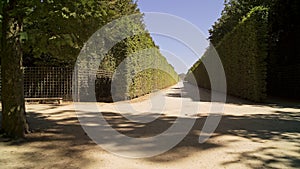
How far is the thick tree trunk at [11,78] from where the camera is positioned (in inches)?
194

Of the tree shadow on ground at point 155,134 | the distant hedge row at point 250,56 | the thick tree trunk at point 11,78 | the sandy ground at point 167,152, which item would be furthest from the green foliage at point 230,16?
the thick tree trunk at point 11,78

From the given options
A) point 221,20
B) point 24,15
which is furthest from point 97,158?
point 221,20

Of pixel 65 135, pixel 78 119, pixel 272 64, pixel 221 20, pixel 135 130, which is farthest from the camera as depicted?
pixel 221 20

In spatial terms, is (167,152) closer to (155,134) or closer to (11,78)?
(155,134)

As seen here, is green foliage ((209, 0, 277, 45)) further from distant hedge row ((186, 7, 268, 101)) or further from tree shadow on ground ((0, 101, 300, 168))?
tree shadow on ground ((0, 101, 300, 168))

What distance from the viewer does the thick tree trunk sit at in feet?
16.2

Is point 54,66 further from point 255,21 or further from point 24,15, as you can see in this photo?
point 255,21

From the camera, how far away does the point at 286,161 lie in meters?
3.87

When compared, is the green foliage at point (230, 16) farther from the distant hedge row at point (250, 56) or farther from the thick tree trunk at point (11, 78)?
the thick tree trunk at point (11, 78)

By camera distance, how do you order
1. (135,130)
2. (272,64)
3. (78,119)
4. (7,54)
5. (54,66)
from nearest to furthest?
(7,54)
(135,130)
(78,119)
(54,66)
(272,64)

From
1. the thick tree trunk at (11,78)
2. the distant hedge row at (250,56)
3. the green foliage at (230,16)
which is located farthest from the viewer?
the green foliage at (230,16)

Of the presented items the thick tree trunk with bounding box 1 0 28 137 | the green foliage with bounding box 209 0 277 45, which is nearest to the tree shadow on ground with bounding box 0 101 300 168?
the thick tree trunk with bounding box 1 0 28 137

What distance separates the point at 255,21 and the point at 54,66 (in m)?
9.54

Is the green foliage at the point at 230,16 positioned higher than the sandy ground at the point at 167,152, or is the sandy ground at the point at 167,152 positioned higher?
the green foliage at the point at 230,16
